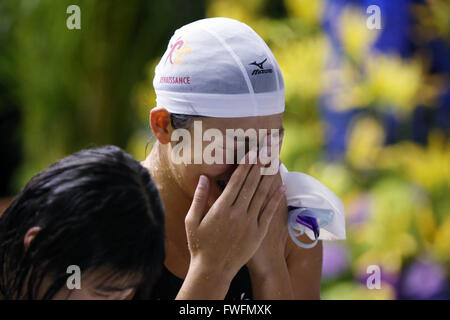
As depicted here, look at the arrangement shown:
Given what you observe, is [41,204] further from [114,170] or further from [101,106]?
[101,106]

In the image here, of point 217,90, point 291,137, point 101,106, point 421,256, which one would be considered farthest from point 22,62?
point 217,90

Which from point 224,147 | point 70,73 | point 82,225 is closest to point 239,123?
point 224,147

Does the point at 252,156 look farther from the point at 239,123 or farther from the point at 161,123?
the point at 161,123

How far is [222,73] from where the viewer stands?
1.30 m

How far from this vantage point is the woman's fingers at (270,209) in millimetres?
1313

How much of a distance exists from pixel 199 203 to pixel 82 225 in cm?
28

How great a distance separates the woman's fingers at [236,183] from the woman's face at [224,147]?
0.15 ft

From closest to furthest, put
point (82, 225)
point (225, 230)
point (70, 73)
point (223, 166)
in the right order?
1. point (82, 225)
2. point (225, 230)
3. point (223, 166)
4. point (70, 73)

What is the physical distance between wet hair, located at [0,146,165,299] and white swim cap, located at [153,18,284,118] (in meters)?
0.23

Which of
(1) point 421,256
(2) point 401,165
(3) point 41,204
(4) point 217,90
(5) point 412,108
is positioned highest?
(4) point 217,90

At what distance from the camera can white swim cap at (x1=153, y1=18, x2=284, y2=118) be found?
1.30m

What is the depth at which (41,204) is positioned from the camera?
3.69 feet

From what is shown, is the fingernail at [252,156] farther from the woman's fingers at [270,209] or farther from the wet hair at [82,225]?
the wet hair at [82,225]

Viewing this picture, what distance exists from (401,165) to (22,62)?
236 centimetres
